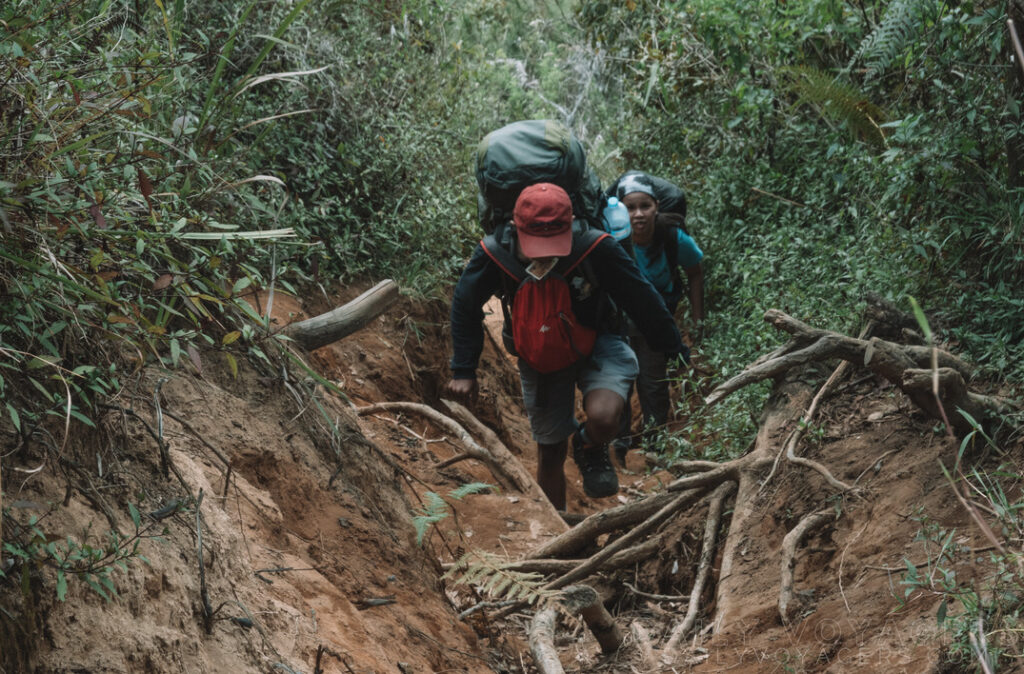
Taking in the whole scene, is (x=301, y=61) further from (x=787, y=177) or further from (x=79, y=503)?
(x=79, y=503)

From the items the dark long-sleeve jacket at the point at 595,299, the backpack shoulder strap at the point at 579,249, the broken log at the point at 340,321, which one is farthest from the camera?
the dark long-sleeve jacket at the point at 595,299

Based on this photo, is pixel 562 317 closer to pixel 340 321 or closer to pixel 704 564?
pixel 340 321

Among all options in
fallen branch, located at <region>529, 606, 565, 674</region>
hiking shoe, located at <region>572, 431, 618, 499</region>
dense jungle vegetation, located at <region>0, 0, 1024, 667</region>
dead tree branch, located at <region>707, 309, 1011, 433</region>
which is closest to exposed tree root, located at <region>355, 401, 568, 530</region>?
hiking shoe, located at <region>572, 431, 618, 499</region>

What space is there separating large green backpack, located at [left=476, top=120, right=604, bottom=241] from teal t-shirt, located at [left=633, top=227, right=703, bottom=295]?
2.28 m

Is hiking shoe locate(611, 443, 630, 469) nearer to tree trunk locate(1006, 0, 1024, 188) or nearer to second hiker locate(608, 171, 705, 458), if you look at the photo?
second hiker locate(608, 171, 705, 458)

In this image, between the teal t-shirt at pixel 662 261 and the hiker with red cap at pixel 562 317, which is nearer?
the hiker with red cap at pixel 562 317

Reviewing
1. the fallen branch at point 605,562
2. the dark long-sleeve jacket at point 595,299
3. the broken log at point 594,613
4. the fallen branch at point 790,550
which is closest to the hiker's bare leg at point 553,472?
the dark long-sleeve jacket at point 595,299

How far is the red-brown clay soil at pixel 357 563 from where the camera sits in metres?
2.43

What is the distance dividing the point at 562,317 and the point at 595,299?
0.74ft

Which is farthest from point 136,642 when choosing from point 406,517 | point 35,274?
point 406,517

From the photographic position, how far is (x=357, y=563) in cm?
372

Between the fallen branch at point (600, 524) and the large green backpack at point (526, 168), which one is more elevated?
the large green backpack at point (526, 168)

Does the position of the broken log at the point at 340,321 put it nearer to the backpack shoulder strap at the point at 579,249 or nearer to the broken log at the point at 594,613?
the backpack shoulder strap at the point at 579,249

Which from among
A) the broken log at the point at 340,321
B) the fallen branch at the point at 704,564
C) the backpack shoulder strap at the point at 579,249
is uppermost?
the backpack shoulder strap at the point at 579,249
